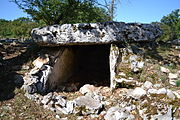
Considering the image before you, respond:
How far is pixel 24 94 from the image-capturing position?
14.9ft

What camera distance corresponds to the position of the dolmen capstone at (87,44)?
507 cm

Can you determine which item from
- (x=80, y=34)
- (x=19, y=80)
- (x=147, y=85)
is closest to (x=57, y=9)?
(x=80, y=34)

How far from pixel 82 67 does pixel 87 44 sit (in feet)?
8.59

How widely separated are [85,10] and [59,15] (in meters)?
1.10

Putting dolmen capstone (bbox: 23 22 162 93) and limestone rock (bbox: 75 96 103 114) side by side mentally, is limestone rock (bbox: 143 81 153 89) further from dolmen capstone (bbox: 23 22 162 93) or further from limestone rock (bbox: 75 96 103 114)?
limestone rock (bbox: 75 96 103 114)

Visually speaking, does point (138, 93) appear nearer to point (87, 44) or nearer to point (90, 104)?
point (90, 104)

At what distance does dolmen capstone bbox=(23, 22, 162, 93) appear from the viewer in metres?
5.07

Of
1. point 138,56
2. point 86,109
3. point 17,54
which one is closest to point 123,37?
point 138,56

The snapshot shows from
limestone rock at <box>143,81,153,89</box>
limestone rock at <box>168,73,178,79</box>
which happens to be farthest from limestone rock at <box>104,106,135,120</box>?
limestone rock at <box>168,73,178,79</box>

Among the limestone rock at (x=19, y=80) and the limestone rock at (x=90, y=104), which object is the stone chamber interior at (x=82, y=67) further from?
the limestone rock at (x=90, y=104)

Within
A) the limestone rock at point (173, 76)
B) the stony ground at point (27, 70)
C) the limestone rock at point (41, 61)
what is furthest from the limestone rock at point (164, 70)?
the limestone rock at point (41, 61)

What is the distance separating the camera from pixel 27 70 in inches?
213

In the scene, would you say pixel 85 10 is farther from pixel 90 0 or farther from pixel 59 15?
pixel 59 15

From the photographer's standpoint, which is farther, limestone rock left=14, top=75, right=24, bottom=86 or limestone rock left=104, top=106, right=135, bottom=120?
limestone rock left=14, top=75, right=24, bottom=86
